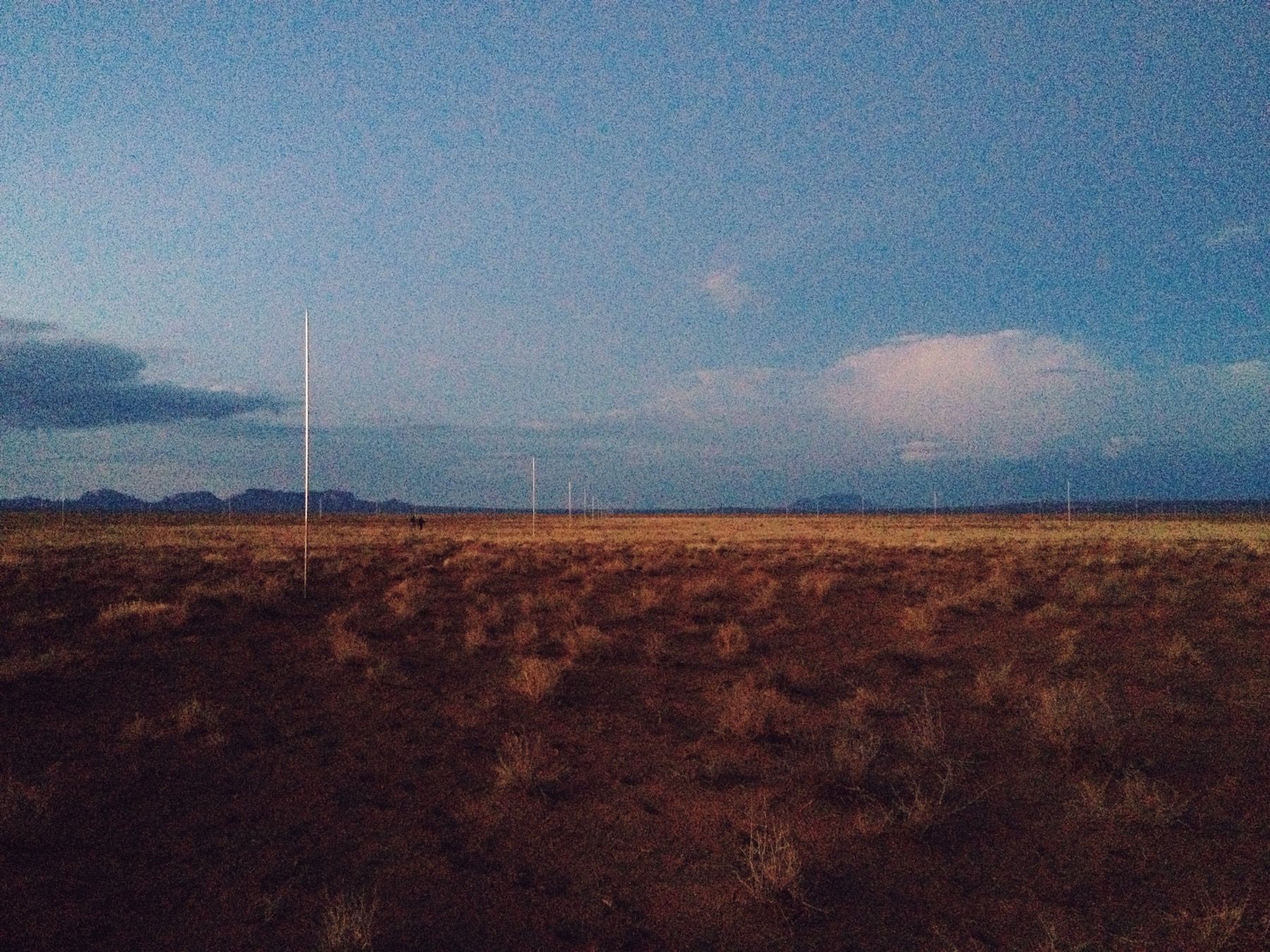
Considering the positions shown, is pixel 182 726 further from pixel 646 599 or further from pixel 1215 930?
pixel 646 599

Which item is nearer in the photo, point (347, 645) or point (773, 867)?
point (773, 867)

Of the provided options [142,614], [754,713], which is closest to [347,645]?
[142,614]

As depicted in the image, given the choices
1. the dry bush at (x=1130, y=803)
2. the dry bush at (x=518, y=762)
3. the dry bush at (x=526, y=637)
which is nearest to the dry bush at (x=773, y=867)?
the dry bush at (x=518, y=762)

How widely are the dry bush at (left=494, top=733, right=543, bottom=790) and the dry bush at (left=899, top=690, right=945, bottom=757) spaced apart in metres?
3.56

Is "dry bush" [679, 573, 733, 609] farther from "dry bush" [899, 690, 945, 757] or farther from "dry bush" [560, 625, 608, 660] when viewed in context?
"dry bush" [899, 690, 945, 757]

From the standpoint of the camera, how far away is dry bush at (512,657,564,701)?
9.94 metres

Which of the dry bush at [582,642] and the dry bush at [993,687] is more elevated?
the dry bush at [582,642]

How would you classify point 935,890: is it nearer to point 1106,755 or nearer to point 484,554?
point 1106,755

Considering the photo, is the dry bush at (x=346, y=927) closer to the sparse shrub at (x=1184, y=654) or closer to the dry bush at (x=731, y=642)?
the dry bush at (x=731, y=642)

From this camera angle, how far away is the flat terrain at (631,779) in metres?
5.06

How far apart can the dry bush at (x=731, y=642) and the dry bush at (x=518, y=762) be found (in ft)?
15.7

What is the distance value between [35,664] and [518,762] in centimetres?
756

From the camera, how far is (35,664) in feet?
35.0

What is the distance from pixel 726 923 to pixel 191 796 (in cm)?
475
